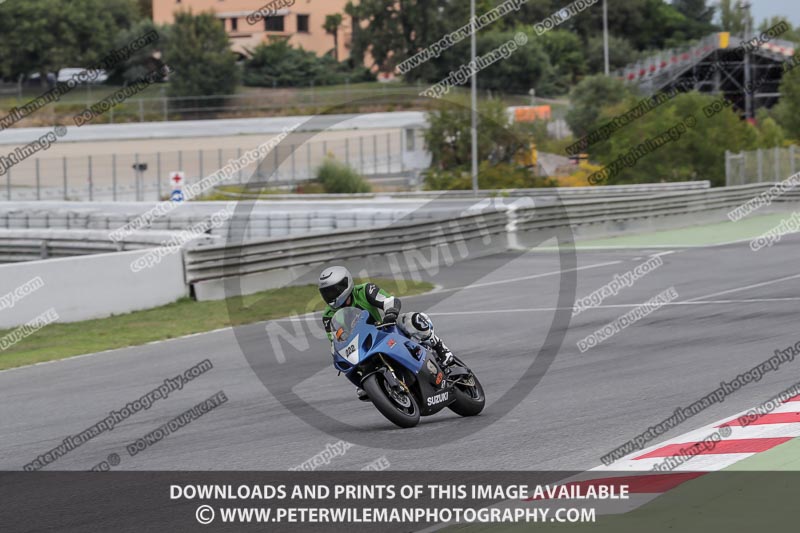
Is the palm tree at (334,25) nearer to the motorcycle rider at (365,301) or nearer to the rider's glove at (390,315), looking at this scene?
the motorcycle rider at (365,301)

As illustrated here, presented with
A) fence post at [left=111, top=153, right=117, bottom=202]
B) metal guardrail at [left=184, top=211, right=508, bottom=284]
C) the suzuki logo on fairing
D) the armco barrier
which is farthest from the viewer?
fence post at [left=111, top=153, right=117, bottom=202]

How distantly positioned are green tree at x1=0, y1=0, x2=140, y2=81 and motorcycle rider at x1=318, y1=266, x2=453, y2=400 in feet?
279

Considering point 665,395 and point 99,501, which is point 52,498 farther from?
point 665,395

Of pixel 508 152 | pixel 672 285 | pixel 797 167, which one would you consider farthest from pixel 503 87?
pixel 672 285

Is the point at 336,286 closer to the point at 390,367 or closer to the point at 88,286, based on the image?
the point at 390,367

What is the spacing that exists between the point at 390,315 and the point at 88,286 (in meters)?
12.0

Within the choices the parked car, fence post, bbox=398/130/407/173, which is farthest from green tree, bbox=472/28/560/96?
the parked car

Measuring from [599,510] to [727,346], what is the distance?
6.95 m

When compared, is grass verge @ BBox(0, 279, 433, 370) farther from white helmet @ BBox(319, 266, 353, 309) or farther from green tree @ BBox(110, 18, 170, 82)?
green tree @ BBox(110, 18, 170, 82)

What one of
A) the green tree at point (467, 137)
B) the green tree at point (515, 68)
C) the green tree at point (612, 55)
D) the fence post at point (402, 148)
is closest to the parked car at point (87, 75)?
the green tree at point (515, 68)

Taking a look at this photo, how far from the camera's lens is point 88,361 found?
15508 millimetres

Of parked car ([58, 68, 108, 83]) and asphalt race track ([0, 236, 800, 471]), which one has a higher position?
parked car ([58, 68, 108, 83])

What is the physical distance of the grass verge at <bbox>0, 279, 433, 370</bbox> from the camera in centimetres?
1683

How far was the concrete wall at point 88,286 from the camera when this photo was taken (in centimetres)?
1841
